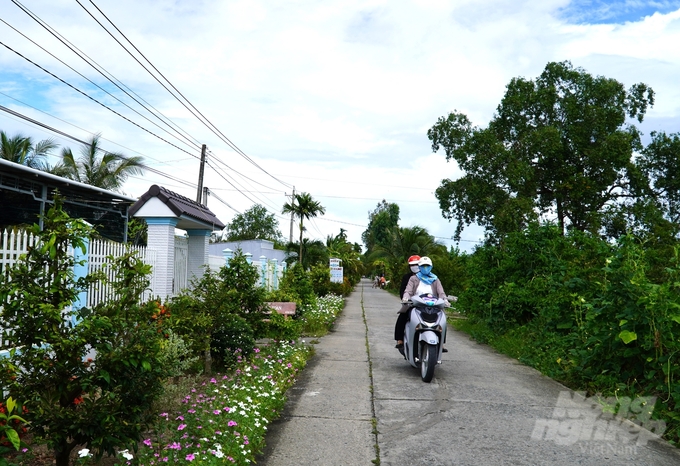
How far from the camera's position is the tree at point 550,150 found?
2411 centimetres

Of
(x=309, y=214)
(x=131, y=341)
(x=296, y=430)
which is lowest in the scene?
(x=296, y=430)

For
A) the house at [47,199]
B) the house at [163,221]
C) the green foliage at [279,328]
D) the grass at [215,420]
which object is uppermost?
A: the house at [47,199]

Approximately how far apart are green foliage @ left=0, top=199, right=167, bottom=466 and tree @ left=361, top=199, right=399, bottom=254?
249 ft

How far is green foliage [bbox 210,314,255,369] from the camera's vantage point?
7426 mm

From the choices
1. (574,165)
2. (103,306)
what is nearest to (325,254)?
(574,165)

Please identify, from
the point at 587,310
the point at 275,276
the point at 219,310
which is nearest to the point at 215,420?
the point at 219,310

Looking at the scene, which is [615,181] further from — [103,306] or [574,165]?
[103,306]

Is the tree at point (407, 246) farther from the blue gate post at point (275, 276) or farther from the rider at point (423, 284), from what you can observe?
the rider at point (423, 284)

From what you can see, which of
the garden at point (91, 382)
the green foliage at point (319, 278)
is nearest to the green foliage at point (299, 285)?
the green foliage at point (319, 278)

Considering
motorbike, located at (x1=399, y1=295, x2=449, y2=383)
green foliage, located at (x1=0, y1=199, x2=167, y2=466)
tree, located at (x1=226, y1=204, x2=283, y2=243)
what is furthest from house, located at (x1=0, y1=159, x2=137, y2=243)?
tree, located at (x1=226, y1=204, x2=283, y2=243)

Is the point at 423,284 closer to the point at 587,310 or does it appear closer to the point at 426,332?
the point at 426,332

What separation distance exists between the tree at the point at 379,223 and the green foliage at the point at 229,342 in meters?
71.9

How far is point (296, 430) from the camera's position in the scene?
5.25 m

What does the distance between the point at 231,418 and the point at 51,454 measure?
52.9 inches
